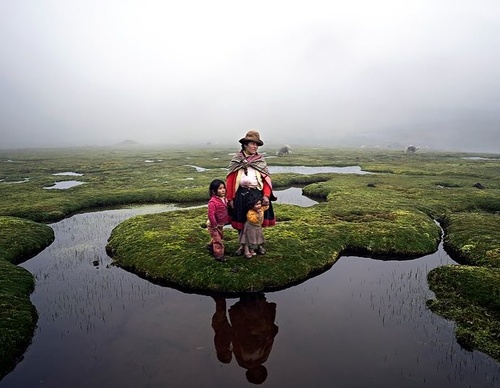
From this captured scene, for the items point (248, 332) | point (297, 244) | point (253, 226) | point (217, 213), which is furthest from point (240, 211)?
point (248, 332)

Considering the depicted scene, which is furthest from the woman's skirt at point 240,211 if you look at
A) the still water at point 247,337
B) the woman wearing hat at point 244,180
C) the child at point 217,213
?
the still water at point 247,337

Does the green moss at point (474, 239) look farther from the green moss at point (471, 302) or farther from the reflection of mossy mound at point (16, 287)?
the reflection of mossy mound at point (16, 287)

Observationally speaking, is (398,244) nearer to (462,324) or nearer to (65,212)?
(462,324)

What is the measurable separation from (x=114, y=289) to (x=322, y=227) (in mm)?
12877

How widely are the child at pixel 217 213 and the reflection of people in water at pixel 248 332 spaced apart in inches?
110

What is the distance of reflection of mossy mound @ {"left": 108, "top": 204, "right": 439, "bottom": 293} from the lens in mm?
14930

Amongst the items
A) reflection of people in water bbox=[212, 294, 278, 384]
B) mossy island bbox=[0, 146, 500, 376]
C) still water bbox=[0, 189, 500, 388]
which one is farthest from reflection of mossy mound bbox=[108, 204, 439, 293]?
reflection of people in water bbox=[212, 294, 278, 384]

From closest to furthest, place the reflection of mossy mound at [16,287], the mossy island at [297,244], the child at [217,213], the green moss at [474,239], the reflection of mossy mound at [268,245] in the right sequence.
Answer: the reflection of mossy mound at [16,287]
the mossy island at [297,244]
the reflection of mossy mound at [268,245]
the child at [217,213]
the green moss at [474,239]

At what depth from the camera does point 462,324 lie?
458 inches

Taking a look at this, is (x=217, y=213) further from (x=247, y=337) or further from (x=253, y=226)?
(x=247, y=337)

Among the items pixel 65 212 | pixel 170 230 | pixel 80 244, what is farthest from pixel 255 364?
pixel 65 212

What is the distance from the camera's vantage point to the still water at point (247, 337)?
9180 mm

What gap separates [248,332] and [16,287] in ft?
32.6

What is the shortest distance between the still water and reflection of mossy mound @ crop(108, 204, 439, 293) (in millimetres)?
Answer: 737
